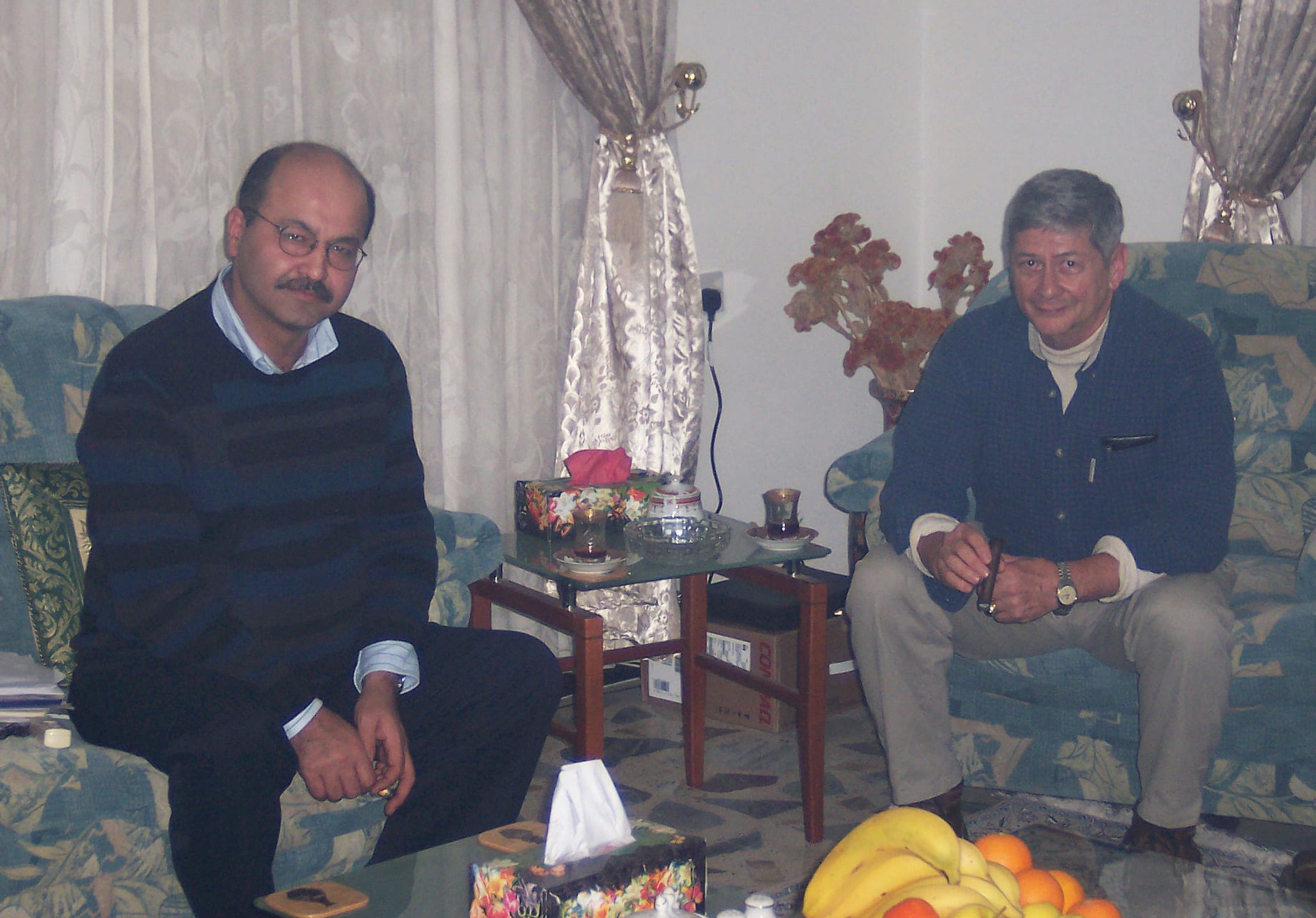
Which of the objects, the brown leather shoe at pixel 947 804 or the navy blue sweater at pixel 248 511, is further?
the brown leather shoe at pixel 947 804

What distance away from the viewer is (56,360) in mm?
2059

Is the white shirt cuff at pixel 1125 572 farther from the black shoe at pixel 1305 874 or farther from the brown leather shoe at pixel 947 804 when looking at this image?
the black shoe at pixel 1305 874

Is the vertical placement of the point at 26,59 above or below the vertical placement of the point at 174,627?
above

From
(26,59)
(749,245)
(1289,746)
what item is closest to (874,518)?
(1289,746)

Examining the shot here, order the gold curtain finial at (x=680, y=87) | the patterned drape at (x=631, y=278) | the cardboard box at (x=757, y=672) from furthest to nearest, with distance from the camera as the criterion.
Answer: the gold curtain finial at (x=680, y=87) → the patterned drape at (x=631, y=278) → the cardboard box at (x=757, y=672)

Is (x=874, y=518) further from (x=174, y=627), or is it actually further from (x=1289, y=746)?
(x=174, y=627)

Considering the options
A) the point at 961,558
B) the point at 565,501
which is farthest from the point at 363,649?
the point at 961,558

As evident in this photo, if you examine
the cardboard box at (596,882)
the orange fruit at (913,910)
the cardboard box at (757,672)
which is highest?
the orange fruit at (913,910)

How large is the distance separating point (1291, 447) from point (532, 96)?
1.99 m

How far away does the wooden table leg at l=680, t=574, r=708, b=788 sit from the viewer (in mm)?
2645

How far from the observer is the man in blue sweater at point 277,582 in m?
1.65

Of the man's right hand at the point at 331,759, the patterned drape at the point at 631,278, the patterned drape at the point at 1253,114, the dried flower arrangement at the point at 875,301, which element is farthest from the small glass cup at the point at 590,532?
the patterned drape at the point at 1253,114

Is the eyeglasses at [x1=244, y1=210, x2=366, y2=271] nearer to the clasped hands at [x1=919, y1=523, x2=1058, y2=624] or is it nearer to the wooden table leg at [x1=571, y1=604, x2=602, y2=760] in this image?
the wooden table leg at [x1=571, y1=604, x2=602, y2=760]

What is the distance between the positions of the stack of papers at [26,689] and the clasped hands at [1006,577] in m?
1.49
